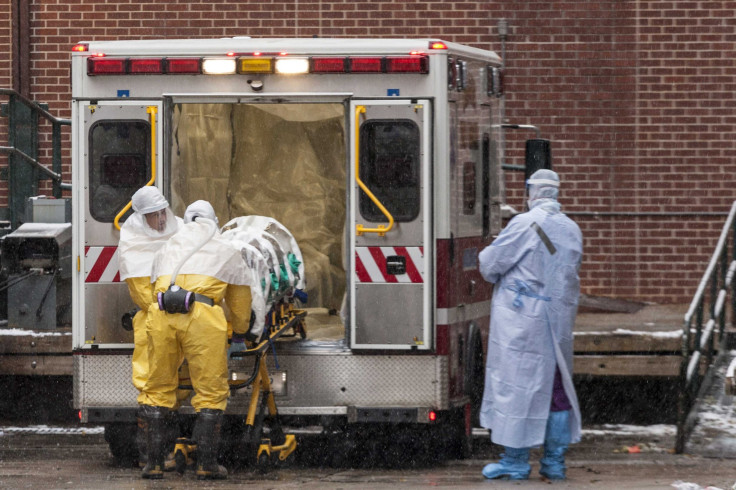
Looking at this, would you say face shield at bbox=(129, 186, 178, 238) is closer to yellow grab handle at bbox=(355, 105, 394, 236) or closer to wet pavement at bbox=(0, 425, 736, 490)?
yellow grab handle at bbox=(355, 105, 394, 236)

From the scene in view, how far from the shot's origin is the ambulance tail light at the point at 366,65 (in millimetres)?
8039

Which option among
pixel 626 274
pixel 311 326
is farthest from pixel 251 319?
pixel 626 274

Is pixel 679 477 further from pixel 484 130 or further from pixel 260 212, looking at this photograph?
pixel 260 212

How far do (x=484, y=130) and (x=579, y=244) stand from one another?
154cm

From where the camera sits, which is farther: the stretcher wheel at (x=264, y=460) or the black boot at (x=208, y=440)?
the stretcher wheel at (x=264, y=460)

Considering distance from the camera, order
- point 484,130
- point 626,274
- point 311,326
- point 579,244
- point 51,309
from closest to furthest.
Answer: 1. point 579,244
2. point 484,130
3. point 311,326
4. point 51,309
5. point 626,274

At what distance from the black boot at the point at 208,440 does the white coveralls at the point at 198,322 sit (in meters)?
0.05

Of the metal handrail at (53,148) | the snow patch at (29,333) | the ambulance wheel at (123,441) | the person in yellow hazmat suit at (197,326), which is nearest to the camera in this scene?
the person in yellow hazmat suit at (197,326)

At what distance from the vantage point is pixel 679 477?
8125 mm

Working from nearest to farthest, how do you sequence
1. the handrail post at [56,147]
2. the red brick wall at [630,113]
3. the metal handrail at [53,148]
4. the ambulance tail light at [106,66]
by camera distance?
the ambulance tail light at [106,66], the metal handrail at [53,148], the handrail post at [56,147], the red brick wall at [630,113]

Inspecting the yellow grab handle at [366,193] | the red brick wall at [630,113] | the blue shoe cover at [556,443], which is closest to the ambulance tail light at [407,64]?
the yellow grab handle at [366,193]

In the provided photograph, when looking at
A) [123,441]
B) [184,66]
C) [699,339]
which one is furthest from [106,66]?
[699,339]

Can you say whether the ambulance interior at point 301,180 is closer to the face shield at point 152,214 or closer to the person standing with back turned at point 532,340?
the face shield at point 152,214

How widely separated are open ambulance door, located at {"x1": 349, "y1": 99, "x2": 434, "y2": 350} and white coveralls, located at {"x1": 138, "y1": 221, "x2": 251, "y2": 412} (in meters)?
0.78
